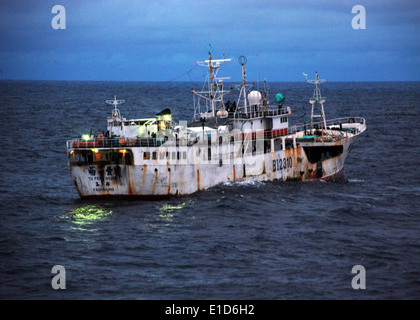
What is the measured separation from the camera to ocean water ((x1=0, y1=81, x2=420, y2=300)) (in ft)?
111

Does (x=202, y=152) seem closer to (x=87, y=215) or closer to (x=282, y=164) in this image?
(x=282, y=164)

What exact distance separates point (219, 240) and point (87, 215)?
11405 mm

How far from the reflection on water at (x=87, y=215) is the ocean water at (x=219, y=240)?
88 millimetres

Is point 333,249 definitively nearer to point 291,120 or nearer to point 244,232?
point 244,232

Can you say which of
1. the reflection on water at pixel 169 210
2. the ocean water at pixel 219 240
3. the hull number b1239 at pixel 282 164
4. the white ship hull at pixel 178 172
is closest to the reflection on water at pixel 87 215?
the ocean water at pixel 219 240

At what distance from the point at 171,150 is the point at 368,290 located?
73.3 feet

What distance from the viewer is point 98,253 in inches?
1553

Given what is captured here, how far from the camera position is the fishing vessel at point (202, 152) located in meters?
50.1

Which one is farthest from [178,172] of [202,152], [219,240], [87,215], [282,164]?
[282,164]

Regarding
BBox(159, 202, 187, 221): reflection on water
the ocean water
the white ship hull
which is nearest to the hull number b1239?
the white ship hull

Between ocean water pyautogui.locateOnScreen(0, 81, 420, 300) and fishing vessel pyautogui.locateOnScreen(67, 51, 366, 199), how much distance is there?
133 cm

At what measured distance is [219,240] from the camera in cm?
4216

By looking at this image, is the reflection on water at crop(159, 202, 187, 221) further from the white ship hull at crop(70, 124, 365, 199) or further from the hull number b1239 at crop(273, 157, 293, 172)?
the hull number b1239 at crop(273, 157, 293, 172)
